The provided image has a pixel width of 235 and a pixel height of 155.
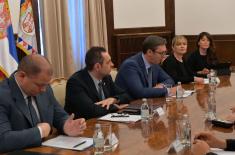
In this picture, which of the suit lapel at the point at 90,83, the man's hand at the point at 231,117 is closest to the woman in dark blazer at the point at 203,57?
the suit lapel at the point at 90,83

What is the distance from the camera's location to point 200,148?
6.72 ft

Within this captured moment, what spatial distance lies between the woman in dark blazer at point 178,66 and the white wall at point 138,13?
89.3 inches

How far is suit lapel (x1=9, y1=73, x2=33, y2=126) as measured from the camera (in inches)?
97.1

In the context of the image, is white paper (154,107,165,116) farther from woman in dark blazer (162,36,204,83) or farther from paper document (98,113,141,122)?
woman in dark blazer (162,36,204,83)

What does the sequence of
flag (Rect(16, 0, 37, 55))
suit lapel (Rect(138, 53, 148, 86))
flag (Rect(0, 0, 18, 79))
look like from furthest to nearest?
flag (Rect(16, 0, 37, 55)) < flag (Rect(0, 0, 18, 79)) < suit lapel (Rect(138, 53, 148, 86))

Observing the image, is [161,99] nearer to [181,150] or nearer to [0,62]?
[181,150]

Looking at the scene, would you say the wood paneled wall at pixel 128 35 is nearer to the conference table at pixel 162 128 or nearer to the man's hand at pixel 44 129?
the conference table at pixel 162 128

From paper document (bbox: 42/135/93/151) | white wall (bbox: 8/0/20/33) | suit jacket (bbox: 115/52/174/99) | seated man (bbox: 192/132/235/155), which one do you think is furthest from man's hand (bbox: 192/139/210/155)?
white wall (bbox: 8/0/20/33)

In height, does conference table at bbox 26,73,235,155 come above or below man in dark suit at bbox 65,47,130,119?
below

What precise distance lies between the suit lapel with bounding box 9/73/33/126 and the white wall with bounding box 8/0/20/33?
114 inches

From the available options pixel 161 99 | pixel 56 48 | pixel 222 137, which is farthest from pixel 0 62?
pixel 222 137

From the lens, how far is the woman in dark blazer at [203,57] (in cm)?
561

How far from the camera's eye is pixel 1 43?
4.79m

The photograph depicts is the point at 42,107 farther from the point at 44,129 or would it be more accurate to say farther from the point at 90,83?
the point at 90,83
